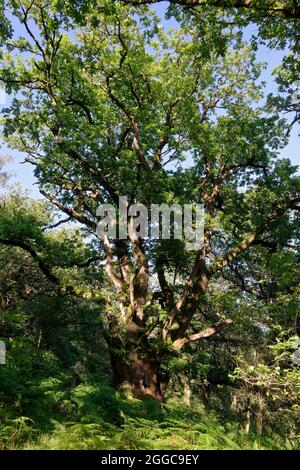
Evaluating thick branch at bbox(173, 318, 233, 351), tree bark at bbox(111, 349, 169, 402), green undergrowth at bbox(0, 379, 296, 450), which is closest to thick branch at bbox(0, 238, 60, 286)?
tree bark at bbox(111, 349, 169, 402)

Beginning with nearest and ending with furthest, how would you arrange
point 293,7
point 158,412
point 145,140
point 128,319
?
point 293,7
point 158,412
point 128,319
point 145,140

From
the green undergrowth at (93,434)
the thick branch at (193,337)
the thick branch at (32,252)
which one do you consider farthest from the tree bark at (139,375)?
the green undergrowth at (93,434)

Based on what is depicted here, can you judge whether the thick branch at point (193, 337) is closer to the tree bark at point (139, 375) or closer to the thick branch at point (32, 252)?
the tree bark at point (139, 375)

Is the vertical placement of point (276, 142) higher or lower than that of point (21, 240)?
higher

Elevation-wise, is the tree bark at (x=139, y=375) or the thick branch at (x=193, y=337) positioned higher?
the thick branch at (x=193, y=337)

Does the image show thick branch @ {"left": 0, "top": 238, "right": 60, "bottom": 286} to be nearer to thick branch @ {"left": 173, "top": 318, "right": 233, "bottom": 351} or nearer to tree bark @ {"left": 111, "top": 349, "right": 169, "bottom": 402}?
tree bark @ {"left": 111, "top": 349, "right": 169, "bottom": 402}

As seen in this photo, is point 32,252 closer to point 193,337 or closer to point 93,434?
point 193,337

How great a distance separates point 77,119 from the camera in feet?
49.3

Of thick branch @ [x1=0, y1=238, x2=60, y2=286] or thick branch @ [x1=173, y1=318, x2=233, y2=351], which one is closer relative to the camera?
thick branch @ [x1=173, y1=318, x2=233, y2=351]

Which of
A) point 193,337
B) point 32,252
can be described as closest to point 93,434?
point 193,337

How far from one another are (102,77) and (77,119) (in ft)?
7.43

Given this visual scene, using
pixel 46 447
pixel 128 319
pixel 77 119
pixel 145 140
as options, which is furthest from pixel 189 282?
pixel 46 447

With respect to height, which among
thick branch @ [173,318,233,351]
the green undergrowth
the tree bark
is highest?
thick branch @ [173,318,233,351]
